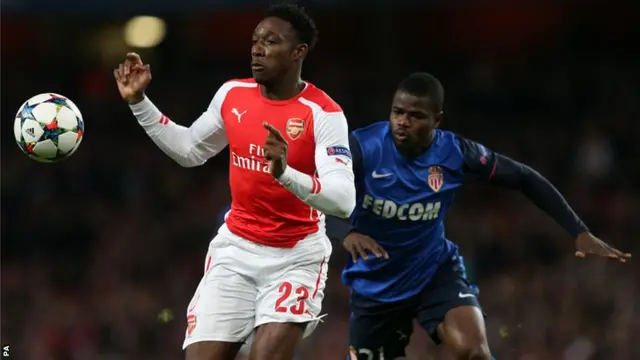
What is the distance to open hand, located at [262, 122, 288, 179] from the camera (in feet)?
18.2

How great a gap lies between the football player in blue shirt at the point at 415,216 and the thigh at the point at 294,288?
2.88 ft

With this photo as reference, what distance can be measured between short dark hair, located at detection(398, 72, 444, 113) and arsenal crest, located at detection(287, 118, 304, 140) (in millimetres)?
1230

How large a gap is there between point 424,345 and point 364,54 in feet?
24.2

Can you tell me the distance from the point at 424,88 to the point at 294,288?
68.1 inches

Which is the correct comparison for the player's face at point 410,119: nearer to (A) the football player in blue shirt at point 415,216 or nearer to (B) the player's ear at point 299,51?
(A) the football player in blue shirt at point 415,216

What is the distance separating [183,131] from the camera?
253 inches

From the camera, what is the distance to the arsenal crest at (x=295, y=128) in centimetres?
610

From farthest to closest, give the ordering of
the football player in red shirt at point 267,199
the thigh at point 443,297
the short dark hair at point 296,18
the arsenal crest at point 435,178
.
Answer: the arsenal crest at point 435,178
the thigh at point 443,297
the short dark hair at point 296,18
the football player in red shirt at point 267,199

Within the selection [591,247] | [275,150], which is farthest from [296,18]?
[591,247]

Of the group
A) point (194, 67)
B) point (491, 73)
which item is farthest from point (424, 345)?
point (194, 67)

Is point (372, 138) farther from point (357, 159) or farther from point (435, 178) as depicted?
point (435, 178)

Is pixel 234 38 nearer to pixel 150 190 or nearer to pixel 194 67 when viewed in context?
pixel 194 67

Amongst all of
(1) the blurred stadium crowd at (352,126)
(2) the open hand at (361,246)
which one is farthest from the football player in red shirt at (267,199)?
(1) the blurred stadium crowd at (352,126)

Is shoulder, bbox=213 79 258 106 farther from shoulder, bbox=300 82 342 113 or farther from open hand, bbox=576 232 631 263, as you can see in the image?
open hand, bbox=576 232 631 263
